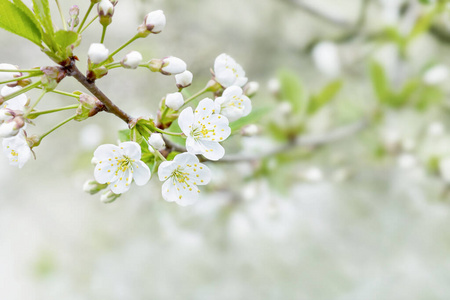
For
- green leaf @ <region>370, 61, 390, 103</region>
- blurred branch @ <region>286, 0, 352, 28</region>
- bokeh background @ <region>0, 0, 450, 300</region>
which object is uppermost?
blurred branch @ <region>286, 0, 352, 28</region>

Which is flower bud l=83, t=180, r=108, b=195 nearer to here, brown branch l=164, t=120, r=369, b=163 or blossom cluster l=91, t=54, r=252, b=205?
blossom cluster l=91, t=54, r=252, b=205

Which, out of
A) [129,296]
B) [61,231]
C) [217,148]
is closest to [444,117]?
[217,148]

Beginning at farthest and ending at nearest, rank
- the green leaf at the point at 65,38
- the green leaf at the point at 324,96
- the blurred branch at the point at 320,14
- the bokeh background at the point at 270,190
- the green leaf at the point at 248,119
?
the blurred branch at the point at 320,14
the bokeh background at the point at 270,190
the green leaf at the point at 324,96
the green leaf at the point at 248,119
the green leaf at the point at 65,38

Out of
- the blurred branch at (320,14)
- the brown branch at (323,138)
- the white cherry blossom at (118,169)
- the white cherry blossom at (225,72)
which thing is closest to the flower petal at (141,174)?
the white cherry blossom at (118,169)

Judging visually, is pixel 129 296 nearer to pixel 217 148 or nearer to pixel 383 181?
pixel 383 181

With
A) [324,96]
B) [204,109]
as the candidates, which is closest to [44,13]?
[204,109]

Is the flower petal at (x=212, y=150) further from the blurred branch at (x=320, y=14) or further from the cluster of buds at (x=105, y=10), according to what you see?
the blurred branch at (x=320, y=14)

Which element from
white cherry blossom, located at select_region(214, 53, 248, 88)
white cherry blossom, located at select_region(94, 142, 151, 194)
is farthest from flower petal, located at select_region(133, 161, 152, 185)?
white cherry blossom, located at select_region(214, 53, 248, 88)

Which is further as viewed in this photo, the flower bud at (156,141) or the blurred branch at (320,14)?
the blurred branch at (320,14)
